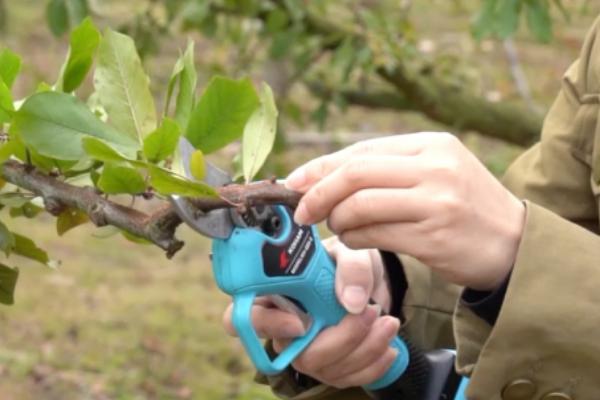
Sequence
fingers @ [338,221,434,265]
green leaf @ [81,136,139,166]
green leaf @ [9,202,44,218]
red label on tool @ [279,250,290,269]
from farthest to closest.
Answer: green leaf @ [9,202,44,218], red label on tool @ [279,250,290,269], fingers @ [338,221,434,265], green leaf @ [81,136,139,166]

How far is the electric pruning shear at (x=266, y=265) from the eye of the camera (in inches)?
37.9

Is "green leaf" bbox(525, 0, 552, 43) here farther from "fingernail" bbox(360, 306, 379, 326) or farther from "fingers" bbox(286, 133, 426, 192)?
"fingers" bbox(286, 133, 426, 192)

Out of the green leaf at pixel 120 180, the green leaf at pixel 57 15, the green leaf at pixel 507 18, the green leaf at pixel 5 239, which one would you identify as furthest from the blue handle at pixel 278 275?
the green leaf at pixel 57 15

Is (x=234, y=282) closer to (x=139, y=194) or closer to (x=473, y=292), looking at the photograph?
(x=139, y=194)

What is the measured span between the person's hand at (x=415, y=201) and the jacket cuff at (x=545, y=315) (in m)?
0.04

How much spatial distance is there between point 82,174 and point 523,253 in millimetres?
409

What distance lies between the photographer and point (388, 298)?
137cm

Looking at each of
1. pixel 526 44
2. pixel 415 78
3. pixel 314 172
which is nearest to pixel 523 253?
pixel 314 172

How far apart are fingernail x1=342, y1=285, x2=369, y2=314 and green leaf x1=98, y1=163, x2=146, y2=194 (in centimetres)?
32

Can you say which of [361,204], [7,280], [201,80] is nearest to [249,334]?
[361,204]

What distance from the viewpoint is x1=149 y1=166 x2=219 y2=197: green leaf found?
2.77 ft

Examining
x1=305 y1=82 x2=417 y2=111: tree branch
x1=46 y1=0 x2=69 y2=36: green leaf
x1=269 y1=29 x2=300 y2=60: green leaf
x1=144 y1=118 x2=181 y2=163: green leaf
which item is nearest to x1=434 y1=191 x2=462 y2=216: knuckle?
x1=144 y1=118 x2=181 y2=163: green leaf

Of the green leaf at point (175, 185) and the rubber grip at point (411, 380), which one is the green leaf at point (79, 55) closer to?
the green leaf at point (175, 185)

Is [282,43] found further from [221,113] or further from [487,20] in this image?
[221,113]
